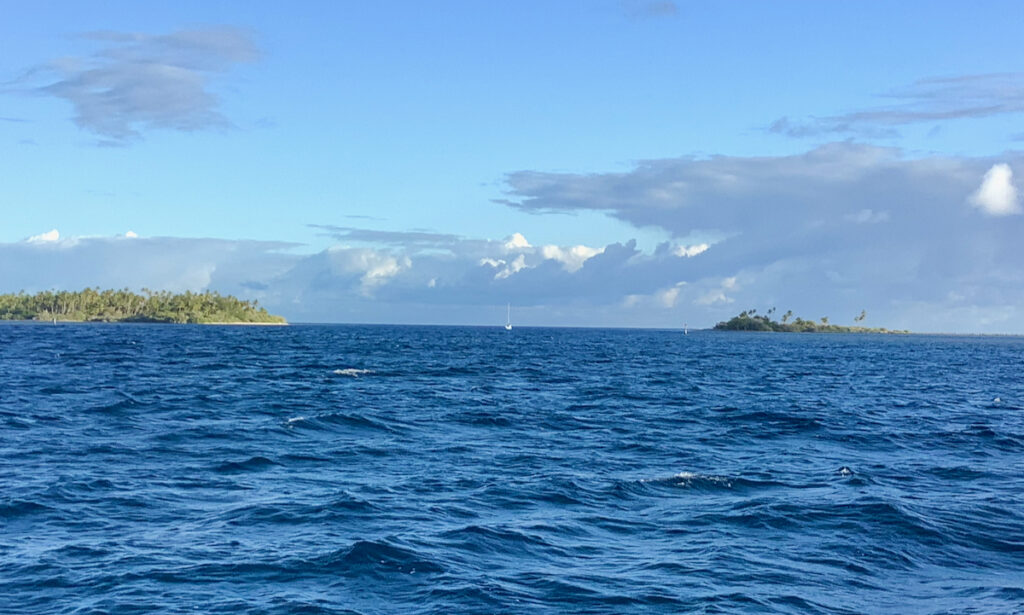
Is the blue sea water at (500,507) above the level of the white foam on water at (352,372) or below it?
below

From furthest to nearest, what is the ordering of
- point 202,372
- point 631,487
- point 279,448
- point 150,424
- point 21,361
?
point 21,361, point 202,372, point 150,424, point 279,448, point 631,487

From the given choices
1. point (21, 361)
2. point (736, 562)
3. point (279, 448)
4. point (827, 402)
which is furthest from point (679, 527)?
point (21, 361)

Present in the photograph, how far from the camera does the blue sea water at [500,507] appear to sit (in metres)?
18.4

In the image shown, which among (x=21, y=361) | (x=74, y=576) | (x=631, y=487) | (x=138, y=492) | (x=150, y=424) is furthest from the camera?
(x=21, y=361)

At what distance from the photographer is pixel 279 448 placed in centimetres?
3697

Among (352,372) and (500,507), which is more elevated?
(352,372)

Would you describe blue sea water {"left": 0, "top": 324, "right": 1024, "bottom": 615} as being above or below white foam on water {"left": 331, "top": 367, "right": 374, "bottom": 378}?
below

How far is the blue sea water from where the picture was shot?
1844cm

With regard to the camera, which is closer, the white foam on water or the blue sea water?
the blue sea water

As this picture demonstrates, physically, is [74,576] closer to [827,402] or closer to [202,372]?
[827,402]

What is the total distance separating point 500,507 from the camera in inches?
1030

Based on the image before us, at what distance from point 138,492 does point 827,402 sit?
158 ft

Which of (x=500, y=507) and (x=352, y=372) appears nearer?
(x=500, y=507)

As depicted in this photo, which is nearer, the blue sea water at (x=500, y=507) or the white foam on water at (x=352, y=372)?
the blue sea water at (x=500, y=507)
